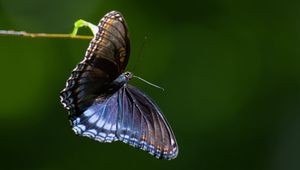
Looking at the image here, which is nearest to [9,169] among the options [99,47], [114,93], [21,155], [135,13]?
[21,155]

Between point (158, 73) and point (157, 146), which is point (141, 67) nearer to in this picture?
point (158, 73)

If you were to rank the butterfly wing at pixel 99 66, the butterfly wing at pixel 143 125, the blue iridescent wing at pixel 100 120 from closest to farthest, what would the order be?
1. the butterfly wing at pixel 99 66
2. the blue iridescent wing at pixel 100 120
3. the butterfly wing at pixel 143 125

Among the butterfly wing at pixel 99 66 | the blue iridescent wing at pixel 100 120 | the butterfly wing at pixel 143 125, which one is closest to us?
the butterfly wing at pixel 99 66

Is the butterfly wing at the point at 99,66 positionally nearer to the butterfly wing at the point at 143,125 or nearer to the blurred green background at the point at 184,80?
the butterfly wing at the point at 143,125

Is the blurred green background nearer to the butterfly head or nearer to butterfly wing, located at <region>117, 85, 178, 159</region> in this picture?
butterfly wing, located at <region>117, 85, 178, 159</region>

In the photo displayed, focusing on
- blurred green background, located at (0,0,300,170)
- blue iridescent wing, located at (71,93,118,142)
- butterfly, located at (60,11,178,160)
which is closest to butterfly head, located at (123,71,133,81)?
butterfly, located at (60,11,178,160)

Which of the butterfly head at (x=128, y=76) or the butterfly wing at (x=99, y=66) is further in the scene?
the butterfly head at (x=128, y=76)

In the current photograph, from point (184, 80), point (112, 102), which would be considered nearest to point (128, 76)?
point (112, 102)

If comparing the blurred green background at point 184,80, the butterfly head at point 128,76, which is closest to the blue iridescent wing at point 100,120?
the butterfly head at point 128,76
